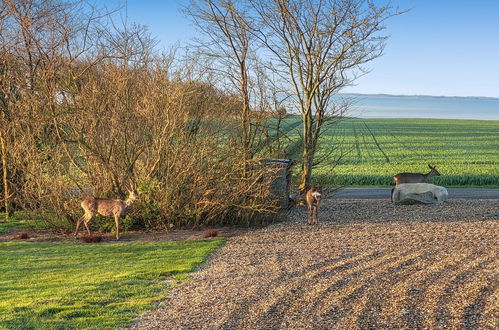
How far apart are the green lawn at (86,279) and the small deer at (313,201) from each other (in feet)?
8.91

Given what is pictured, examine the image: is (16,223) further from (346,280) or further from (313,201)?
(346,280)

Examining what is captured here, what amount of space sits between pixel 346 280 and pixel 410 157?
109 feet

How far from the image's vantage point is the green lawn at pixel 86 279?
799 centimetres

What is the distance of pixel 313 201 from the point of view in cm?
1502

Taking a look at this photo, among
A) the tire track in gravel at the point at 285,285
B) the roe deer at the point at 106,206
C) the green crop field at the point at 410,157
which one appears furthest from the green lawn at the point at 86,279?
the green crop field at the point at 410,157

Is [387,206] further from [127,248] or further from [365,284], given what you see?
[365,284]

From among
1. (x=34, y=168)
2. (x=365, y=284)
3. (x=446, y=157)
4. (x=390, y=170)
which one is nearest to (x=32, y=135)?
(x=34, y=168)

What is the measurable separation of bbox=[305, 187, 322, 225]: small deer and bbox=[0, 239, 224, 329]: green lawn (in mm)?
2715

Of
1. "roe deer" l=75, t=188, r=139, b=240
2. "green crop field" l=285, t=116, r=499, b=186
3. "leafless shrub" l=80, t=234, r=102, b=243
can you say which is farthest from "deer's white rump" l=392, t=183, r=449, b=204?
"leafless shrub" l=80, t=234, r=102, b=243

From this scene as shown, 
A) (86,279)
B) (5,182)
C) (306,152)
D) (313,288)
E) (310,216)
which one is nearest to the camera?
(313,288)

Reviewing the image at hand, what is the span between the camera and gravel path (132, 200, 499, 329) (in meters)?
7.65

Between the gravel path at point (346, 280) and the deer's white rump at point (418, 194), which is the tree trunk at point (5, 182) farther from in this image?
the deer's white rump at point (418, 194)

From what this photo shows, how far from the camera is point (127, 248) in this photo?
42.3ft

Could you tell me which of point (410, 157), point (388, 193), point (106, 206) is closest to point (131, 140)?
point (106, 206)
